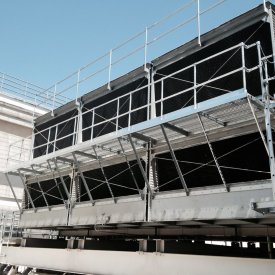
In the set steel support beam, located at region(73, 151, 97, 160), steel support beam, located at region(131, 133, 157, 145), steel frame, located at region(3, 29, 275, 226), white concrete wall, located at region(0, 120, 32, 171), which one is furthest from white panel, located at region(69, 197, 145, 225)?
white concrete wall, located at region(0, 120, 32, 171)

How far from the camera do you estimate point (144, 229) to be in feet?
39.5

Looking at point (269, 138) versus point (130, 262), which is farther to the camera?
point (130, 262)

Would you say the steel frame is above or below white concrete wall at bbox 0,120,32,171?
below

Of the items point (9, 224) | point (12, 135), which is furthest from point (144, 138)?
point (12, 135)

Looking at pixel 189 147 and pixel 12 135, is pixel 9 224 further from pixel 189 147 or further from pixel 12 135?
pixel 189 147

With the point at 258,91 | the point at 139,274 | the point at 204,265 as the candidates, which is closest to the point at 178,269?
the point at 204,265

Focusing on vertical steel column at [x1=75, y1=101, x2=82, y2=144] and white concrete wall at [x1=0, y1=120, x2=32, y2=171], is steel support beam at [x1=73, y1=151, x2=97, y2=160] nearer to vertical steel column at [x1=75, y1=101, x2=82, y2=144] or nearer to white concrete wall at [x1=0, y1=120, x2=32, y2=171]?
vertical steel column at [x1=75, y1=101, x2=82, y2=144]

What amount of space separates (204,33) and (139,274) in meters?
7.02

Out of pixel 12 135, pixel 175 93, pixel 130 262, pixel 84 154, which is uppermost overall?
pixel 12 135

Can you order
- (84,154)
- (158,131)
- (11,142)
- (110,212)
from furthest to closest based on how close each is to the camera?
(11,142), (84,154), (110,212), (158,131)

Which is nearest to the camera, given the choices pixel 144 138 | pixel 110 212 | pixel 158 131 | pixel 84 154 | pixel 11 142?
pixel 158 131

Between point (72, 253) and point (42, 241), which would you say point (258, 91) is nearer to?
point (72, 253)

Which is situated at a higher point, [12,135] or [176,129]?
[12,135]

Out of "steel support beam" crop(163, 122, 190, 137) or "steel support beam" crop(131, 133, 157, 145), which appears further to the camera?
Answer: "steel support beam" crop(131, 133, 157, 145)
